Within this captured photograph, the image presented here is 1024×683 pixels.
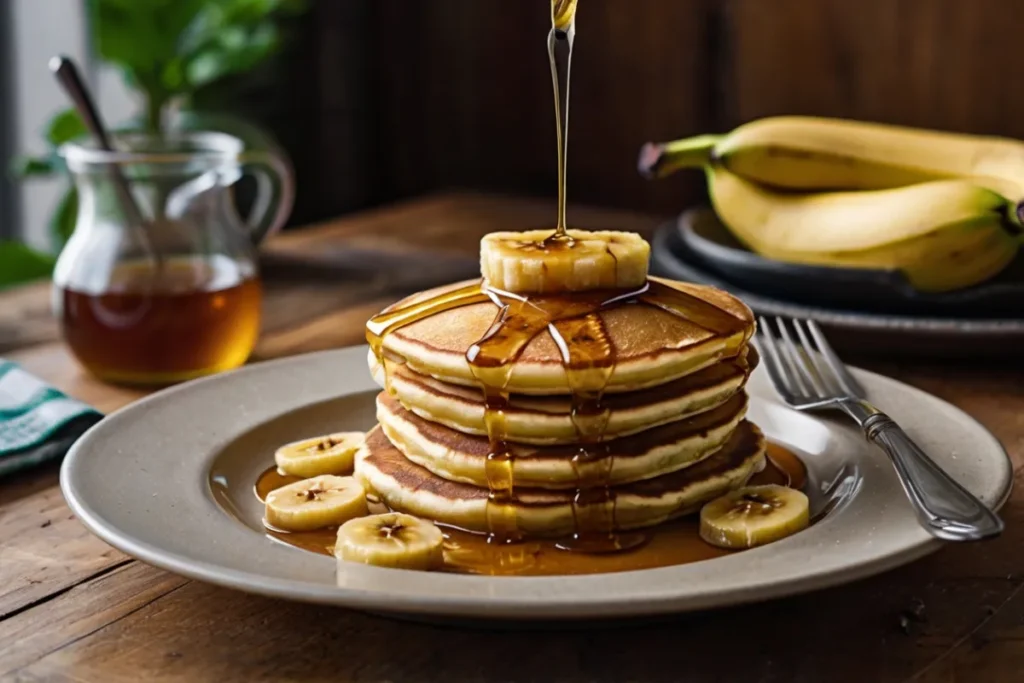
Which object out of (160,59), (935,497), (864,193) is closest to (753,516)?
(935,497)

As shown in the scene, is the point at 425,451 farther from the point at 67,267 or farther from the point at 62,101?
the point at 62,101

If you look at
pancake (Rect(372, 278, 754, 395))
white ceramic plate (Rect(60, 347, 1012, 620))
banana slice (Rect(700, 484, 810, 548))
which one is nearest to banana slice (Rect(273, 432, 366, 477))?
white ceramic plate (Rect(60, 347, 1012, 620))

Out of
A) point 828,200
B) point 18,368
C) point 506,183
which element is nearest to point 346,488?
point 18,368

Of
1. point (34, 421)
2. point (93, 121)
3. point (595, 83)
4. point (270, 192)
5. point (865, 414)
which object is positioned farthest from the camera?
point (595, 83)

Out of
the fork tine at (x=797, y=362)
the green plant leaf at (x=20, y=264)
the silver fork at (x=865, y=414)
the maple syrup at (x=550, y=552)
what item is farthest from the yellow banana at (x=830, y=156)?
the green plant leaf at (x=20, y=264)

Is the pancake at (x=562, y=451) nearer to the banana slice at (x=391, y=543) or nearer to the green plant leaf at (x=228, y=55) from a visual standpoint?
the banana slice at (x=391, y=543)

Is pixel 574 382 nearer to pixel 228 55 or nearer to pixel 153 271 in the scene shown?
pixel 153 271
